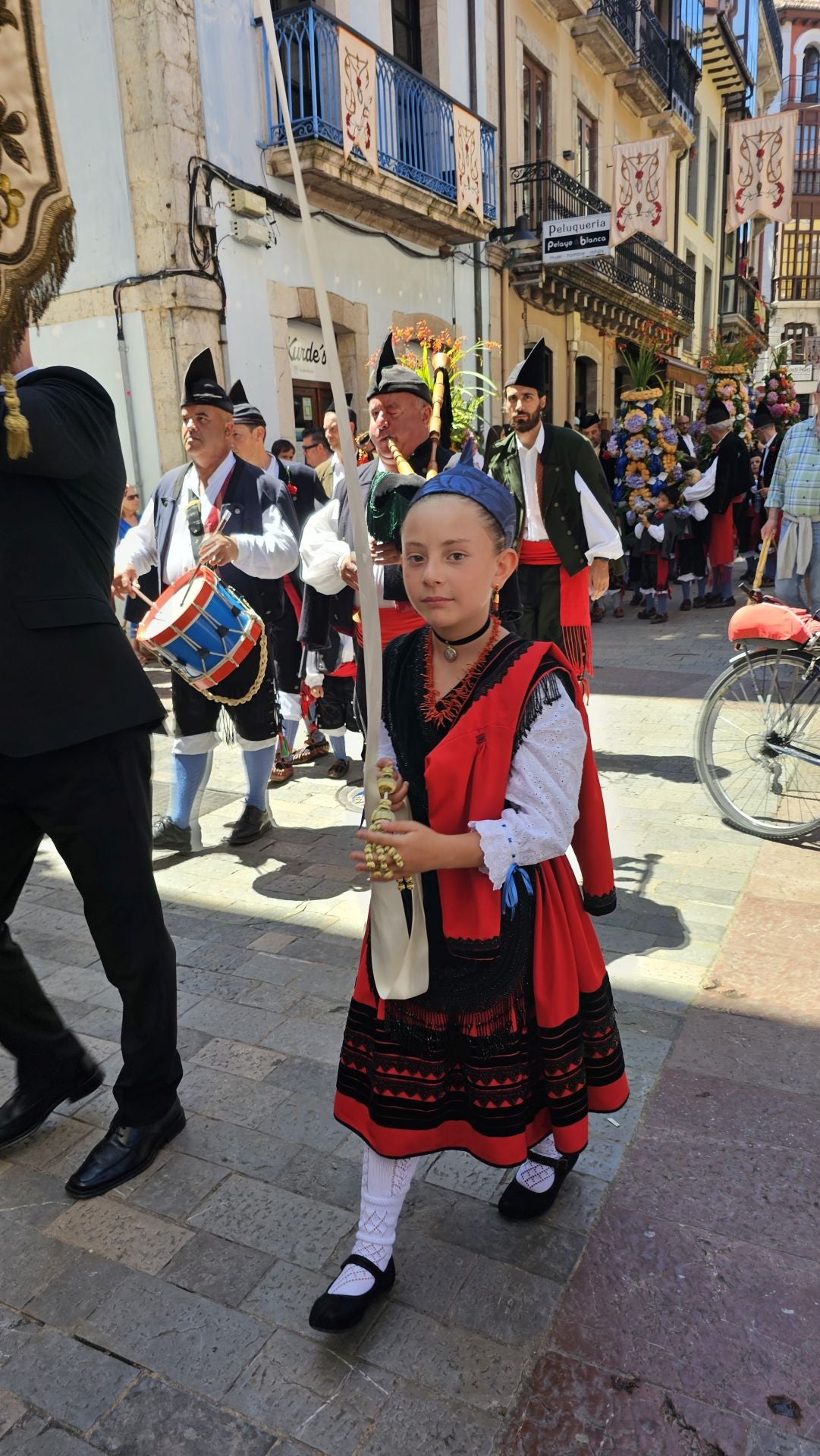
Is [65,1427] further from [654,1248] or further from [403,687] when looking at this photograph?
[403,687]

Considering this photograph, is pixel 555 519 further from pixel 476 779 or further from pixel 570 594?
pixel 476 779

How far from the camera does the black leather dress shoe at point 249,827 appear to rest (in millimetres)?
4676

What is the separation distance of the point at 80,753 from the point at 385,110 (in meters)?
12.0

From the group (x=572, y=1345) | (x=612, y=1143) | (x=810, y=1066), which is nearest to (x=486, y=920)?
(x=572, y=1345)

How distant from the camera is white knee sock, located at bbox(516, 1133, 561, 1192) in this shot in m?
2.15

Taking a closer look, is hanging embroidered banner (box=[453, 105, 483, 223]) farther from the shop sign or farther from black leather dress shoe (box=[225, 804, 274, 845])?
black leather dress shoe (box=[225, 804, 274, 845])

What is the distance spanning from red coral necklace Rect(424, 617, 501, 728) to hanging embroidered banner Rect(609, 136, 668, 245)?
1411 centimetres

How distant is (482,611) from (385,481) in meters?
1.96

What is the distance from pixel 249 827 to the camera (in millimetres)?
4707

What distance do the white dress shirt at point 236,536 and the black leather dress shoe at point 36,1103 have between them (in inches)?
88.7

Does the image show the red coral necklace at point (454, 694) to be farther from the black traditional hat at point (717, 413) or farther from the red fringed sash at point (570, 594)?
the black traditional hat at point (717, 413)

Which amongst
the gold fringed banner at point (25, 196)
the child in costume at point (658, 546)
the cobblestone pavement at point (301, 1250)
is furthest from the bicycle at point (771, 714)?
the child in costume at point (658, 546)

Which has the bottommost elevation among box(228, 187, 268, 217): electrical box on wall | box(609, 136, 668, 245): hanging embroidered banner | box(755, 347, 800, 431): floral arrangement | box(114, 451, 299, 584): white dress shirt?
box(114, 451, 299, 584): white dress shirt

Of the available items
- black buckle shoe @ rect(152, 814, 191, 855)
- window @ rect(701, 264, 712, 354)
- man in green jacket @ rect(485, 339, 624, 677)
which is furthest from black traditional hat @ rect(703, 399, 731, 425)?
window @ rect(701, 264, 712, 354)
